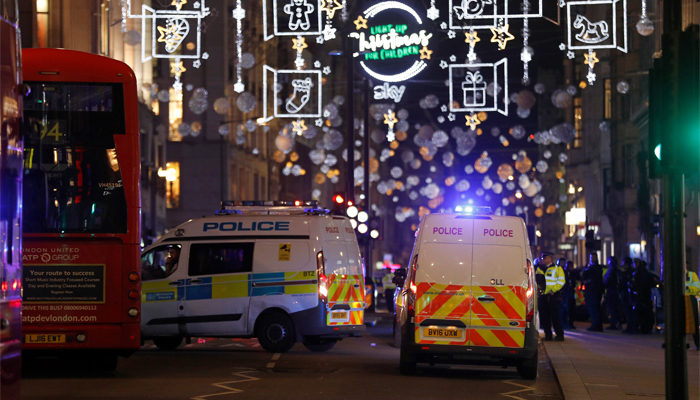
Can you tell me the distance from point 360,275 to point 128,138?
6.52 meters

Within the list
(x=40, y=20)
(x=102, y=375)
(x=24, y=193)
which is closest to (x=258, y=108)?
(x=40, y=20)

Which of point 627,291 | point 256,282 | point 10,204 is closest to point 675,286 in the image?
point 10,204

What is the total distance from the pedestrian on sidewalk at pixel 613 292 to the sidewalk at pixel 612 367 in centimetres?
204

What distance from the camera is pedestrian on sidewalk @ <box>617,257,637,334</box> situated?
23.1 metres

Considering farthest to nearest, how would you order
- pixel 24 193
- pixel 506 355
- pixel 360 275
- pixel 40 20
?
pixel 40 20 < pixel 360 275 < pixel 506 355 < pixel 24 193

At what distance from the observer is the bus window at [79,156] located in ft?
41.0

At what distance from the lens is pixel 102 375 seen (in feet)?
43.9

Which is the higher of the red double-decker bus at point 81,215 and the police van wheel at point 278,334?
the red double-decker bus at point 81,215

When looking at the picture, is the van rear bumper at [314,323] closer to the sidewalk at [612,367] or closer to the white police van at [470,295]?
the white police van at [470,295]

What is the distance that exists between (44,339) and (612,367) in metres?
7.81

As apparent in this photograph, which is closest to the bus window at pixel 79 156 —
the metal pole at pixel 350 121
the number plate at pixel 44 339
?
the number plate at pixel 44 339

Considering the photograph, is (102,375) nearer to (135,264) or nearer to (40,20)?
(135,264)

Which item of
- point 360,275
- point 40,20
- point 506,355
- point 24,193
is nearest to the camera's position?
point 24,193

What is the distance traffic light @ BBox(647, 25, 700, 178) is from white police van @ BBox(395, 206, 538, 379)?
556cm
